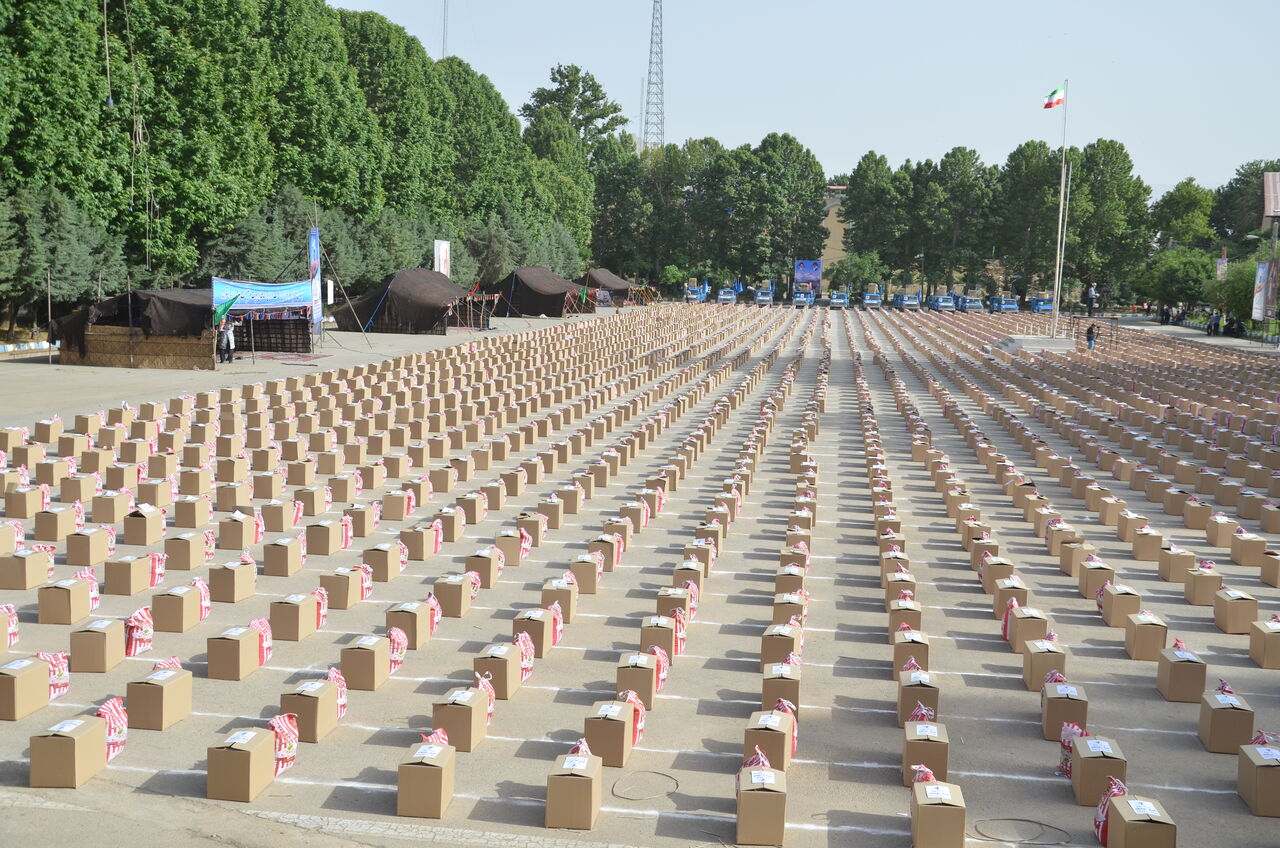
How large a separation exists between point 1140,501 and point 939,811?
12037mm

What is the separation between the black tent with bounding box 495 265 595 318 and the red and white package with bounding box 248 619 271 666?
4859 cm

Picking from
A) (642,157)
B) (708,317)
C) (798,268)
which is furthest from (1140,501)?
(642,157)

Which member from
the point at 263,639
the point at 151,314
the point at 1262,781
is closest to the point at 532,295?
the point at 151,314

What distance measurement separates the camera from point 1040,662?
29.2ft

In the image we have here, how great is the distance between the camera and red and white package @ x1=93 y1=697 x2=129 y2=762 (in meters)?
7.10

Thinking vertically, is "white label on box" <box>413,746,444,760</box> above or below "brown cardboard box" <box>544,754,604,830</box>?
above

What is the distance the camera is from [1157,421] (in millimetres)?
23781

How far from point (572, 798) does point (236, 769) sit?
1.83 meters

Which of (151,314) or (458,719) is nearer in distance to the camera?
(458,719)

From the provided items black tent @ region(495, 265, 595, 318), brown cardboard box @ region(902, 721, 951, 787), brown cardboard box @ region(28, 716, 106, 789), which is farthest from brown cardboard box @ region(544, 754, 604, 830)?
black tent @ region(495, 265, 595, 318)

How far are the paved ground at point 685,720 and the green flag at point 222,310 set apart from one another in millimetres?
17209

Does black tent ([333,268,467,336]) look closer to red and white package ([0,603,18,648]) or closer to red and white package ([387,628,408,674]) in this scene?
red and white package ([0,603,18,648])

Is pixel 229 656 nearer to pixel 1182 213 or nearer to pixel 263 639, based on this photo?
pixel 263 639

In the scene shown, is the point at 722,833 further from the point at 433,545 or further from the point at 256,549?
the point at 256,549
